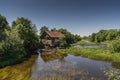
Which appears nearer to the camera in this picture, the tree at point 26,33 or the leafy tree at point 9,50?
the leafy tree at point 9,50

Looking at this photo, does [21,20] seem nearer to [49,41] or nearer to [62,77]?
[49,41]

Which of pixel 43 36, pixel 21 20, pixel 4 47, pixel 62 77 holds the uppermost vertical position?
pixel 21 20

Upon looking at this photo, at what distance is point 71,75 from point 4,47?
16.1 metres

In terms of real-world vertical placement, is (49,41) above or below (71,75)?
above

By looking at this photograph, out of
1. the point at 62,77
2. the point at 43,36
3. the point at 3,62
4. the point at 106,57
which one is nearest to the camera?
the point at 62,77

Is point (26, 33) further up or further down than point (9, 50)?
further up

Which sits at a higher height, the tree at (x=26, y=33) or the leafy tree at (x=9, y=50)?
the tree at (x=26, y=33)

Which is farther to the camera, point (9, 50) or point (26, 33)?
point (26, 33)

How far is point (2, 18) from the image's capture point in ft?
190

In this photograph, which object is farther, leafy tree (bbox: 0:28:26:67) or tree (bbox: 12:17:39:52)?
tree (bbox: 12:17:39:52)

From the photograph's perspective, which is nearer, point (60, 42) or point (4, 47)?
point (4, 47)

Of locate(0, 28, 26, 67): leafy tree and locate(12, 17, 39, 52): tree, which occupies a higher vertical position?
locate(12, 17, 39, 52): tree

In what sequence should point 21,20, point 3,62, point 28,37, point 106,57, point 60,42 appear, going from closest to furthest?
point 3,62 < point 106,57 < point 28,37 < point 21,20 < point 60,42

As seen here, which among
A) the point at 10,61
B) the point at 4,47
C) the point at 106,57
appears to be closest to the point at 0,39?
the point at 4,47
